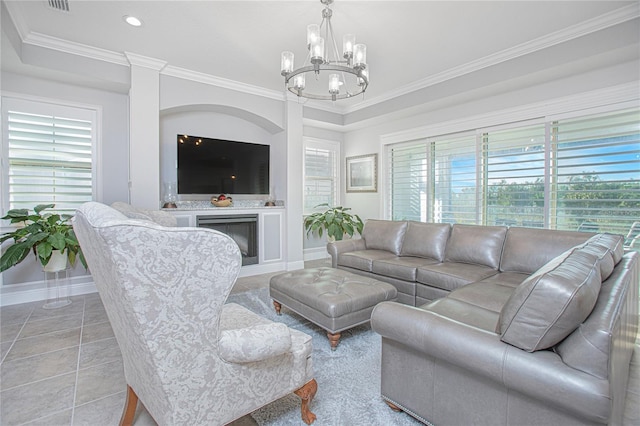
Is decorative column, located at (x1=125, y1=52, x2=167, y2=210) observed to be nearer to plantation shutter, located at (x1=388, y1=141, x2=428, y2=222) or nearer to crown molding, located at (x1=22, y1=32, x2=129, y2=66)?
crown molding, located at (x1=22, y1=32, x2=129, y2=66)

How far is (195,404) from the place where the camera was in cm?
109

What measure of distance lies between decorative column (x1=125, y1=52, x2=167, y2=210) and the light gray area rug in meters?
2.38

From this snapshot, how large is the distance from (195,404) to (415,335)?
35.7 inches

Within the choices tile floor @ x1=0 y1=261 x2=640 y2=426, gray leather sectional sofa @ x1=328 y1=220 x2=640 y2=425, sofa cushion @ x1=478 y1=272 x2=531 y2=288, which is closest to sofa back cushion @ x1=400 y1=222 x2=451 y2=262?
sofa cushion @ x1=478 y1=272 x2=531 y2=288

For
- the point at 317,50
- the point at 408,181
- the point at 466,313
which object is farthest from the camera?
the point at 408,181

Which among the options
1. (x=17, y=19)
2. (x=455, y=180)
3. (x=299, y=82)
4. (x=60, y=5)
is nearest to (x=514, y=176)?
(x=455, y=180)

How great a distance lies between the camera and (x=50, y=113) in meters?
3.39

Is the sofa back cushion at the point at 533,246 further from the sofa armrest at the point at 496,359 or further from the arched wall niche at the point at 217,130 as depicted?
the arched wall niche at the point at 217,130

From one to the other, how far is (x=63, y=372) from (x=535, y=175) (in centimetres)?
469

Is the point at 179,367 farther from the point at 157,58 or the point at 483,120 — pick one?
the point at 483,120

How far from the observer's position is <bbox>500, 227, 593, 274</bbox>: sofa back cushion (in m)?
2.48

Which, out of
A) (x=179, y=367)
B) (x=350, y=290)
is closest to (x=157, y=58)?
(x=350, y=290)

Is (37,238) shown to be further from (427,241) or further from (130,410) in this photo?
(427,241)

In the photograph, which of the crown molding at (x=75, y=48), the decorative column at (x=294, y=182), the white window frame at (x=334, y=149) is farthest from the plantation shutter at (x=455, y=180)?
the crown molding at (x=75, y=48)
